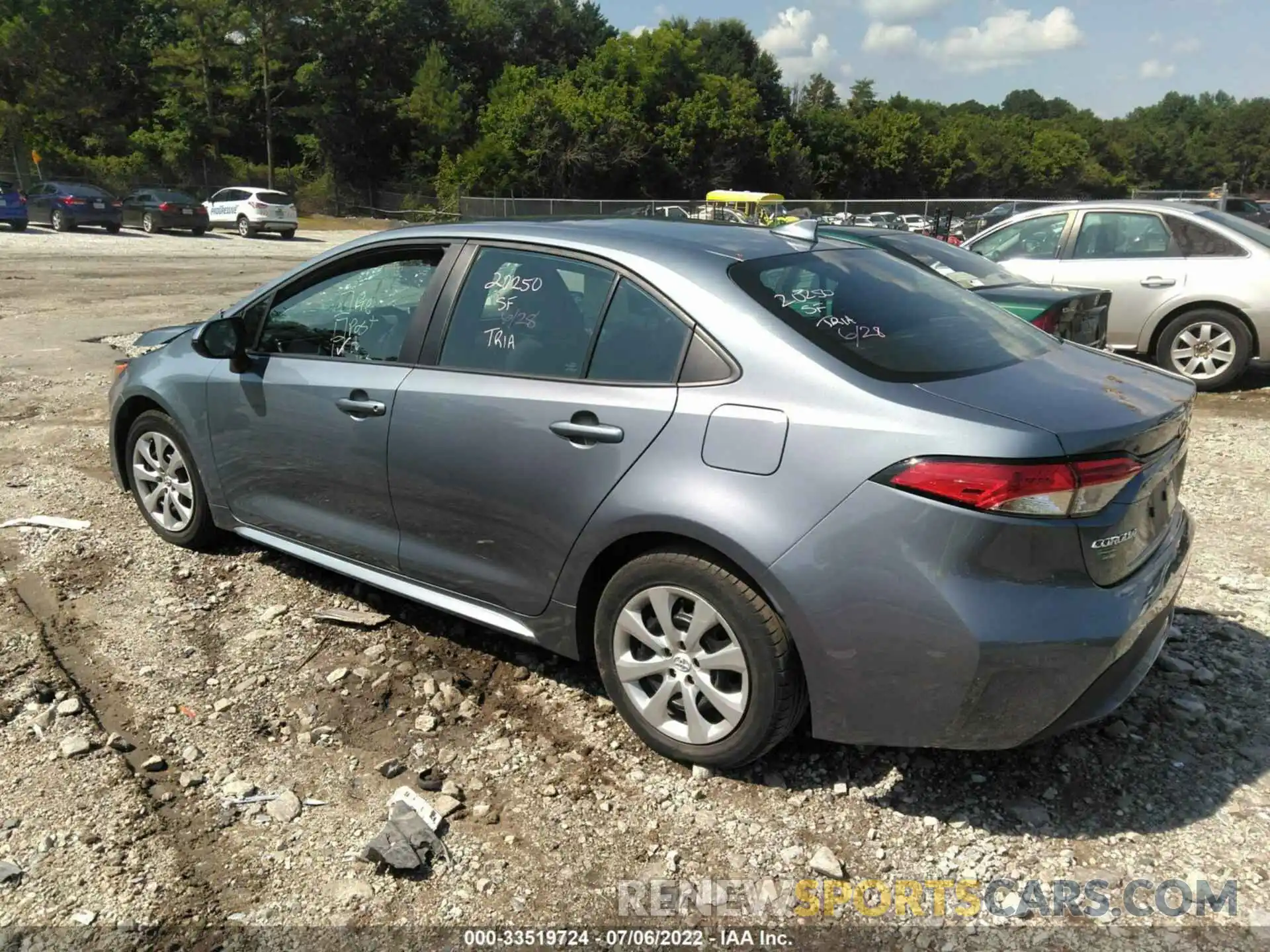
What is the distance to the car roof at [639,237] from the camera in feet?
10.8

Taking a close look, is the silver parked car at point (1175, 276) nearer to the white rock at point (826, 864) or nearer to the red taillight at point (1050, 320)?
the red taillight at point (1050, 320)

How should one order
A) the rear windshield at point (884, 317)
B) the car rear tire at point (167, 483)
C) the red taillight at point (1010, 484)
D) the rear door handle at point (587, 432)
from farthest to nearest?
the car rear tire at point (167, 483) < the rear door handle at point (587, 432) < the rear windshield at point (884, 317) < the red taillight at point (1010, 484)

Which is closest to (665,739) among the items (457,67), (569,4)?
(457,67)

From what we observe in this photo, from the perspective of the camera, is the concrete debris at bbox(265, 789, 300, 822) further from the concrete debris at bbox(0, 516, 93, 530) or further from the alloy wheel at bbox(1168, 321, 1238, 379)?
the alloy wheel at bbox(1168, 321, 1238, 379)

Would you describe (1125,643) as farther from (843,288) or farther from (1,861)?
(1,861)

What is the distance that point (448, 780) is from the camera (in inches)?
126

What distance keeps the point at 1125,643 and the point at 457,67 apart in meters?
75.1

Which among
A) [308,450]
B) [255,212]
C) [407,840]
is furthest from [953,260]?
[255,212]

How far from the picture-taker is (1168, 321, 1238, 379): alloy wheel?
891 centimetres

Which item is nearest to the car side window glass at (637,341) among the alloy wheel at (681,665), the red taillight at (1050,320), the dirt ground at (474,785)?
the alloy wheel at (681,665)

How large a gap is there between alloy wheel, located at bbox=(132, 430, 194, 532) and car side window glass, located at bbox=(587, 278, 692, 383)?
255cm

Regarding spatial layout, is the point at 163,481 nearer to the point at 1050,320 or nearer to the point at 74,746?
the point at 74,746

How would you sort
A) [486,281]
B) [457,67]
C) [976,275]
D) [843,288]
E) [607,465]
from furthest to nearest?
[457,67] < [976,275] < [486,281] < [843,288] < [607,465]

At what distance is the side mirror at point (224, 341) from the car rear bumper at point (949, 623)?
2.74 meters
